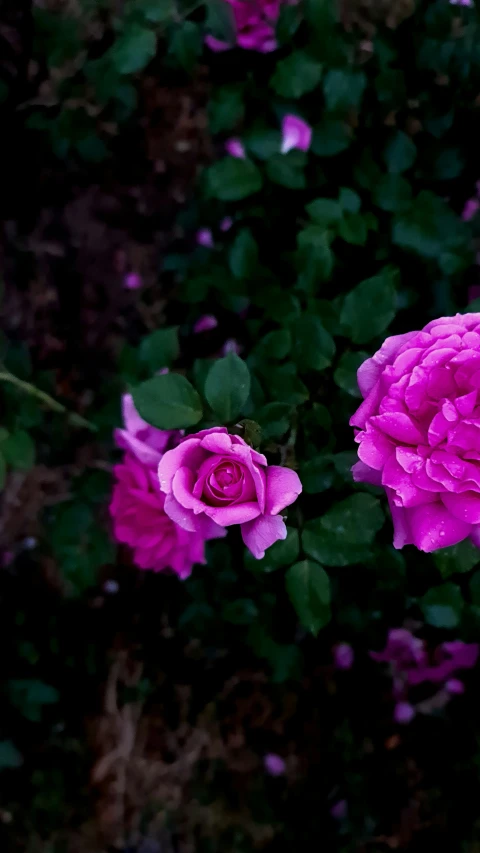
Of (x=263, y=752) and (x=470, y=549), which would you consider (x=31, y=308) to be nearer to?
(x=263, y=752)

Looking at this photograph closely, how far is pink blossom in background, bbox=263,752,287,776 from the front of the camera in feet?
4.44

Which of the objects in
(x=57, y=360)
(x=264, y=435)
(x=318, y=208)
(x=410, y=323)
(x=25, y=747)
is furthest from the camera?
(x=57, y=360)

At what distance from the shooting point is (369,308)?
687mm

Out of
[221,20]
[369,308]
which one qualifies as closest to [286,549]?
[369,308]

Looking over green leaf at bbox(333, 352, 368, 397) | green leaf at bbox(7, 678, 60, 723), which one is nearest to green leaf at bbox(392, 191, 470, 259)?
green leaf at bbox(333, 352, 368, 397)

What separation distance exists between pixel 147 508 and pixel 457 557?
1.04ft

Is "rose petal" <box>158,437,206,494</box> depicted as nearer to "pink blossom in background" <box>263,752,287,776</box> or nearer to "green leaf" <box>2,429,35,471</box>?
"green leaf" <box>2,429,35,471</box>

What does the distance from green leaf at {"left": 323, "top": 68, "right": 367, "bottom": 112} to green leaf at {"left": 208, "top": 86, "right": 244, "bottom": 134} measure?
13 cm

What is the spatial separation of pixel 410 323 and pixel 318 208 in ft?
0.71

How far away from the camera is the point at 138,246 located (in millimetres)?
1617

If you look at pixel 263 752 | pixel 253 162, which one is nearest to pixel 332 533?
pixel 253 162

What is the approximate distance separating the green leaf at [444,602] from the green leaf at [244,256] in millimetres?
459

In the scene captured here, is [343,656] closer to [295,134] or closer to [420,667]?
[420,667]

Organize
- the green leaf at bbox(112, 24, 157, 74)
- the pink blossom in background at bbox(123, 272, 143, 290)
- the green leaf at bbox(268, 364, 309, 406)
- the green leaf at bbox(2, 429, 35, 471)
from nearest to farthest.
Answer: the green leaf at bbox(268, 364, 309, 406)
the green leaf at bbox(112, 24, 157, 74)
the green leaf at bbox(2, 429, 35, 471)
the pink blossom in background at bbox(123, 272, 143, 290)
